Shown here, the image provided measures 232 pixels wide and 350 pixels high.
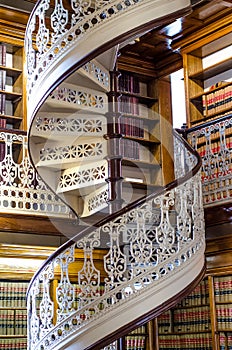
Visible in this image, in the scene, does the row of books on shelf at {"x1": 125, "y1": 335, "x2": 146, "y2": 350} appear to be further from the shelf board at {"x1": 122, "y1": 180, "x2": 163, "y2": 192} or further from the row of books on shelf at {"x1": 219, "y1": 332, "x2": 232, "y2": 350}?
the shelf board at {"x1": 122, "y1": 180, "x2": 163, "y2": 192}

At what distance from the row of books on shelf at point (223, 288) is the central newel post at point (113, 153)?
1617 mm

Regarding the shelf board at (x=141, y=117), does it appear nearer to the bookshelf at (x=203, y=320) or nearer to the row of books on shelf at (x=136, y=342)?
the bookshelf at (x=203, y=320)

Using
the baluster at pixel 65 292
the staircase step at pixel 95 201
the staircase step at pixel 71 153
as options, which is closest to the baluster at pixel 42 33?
the staircase step at pixel 71 153

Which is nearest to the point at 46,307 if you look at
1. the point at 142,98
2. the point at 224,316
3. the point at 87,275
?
the point at 87,275

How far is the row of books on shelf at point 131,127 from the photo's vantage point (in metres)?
7.86

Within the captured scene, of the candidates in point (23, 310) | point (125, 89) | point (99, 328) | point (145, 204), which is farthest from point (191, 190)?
point (125, 89)

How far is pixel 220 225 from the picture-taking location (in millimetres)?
7172

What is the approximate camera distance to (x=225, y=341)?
22.0 ft

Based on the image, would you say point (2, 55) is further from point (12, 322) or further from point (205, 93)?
point (12, 322)

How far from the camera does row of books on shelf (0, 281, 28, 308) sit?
6.68 m

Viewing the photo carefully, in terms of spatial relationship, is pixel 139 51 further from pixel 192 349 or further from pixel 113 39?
pixel 192 349

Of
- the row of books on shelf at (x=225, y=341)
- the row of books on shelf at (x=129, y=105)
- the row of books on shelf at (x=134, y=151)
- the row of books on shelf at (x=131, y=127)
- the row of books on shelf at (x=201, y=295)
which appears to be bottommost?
the row of books on shelf at (x=225, y=341)

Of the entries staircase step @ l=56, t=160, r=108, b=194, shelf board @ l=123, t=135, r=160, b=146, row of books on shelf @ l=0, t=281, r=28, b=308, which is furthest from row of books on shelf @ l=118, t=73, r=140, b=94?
row of books on shelf @ l=0, t=281, r=28, b=308

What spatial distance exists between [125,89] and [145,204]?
307 cm
